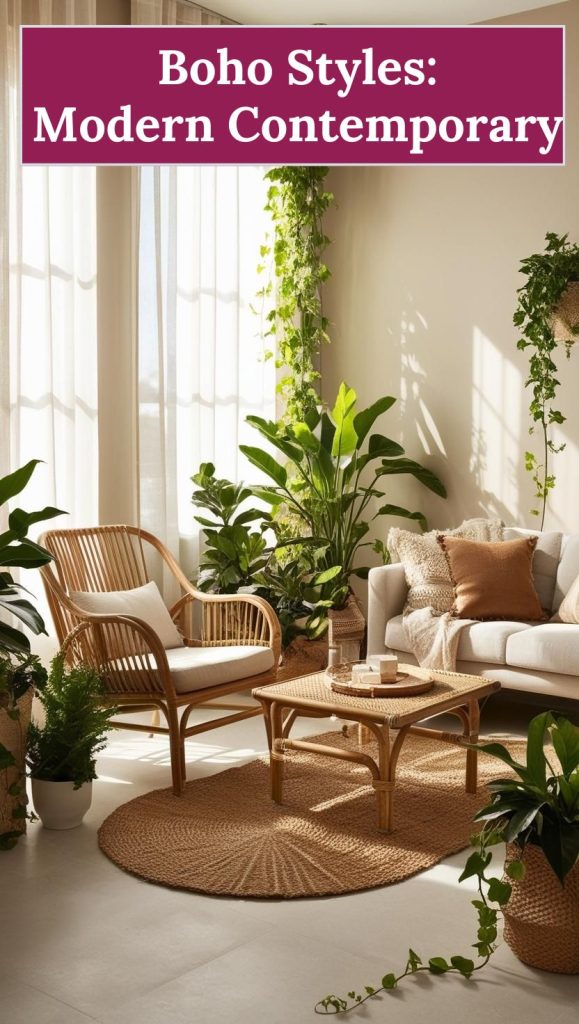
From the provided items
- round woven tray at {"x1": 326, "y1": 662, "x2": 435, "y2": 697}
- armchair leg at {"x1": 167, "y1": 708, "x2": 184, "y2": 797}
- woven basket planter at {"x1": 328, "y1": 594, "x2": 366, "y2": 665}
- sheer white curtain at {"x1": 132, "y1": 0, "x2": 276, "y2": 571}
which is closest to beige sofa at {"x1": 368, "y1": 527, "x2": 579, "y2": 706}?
woven basket planter at {"x1": 328, "y1": 594, "x2": 366, "y2": 665}

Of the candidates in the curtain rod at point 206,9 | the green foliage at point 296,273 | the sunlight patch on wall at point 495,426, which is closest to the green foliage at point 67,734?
the green foliage at point 296,273

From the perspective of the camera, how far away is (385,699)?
11.0 feet

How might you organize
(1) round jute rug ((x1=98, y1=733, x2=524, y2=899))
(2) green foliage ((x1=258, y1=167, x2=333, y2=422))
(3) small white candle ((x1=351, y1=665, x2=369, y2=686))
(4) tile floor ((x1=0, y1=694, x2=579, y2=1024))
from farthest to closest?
(2) green foliage ((x1=258, y1=167, x2=333, y2=422))
(3) small white candle ((x1=351, y1=665, x2=369, y2=686))
(1) round jute rug ((x1=98, y1=733, x2=524, y2=899))
(4) tile floor ((x1=0, y1=694, x2=579, y2=1024))

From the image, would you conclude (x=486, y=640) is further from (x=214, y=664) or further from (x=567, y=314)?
(x=567, y=314)

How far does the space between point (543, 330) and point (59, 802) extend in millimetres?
3025

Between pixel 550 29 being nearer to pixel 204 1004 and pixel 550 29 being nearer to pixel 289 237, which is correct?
pixel 289 237

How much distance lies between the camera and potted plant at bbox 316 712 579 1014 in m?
2.32

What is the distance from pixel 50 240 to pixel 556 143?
94.1 inches

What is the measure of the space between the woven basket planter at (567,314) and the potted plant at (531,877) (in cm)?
277

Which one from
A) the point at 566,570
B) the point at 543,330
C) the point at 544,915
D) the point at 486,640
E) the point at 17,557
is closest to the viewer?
the point at 544,915

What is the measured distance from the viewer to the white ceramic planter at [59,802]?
3244 mm

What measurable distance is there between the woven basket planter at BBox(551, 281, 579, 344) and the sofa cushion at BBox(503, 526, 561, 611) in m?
0.90

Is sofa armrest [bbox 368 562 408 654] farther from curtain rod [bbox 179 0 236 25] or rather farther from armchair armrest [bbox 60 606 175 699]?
curtain rod [bbox 179 0 236 25]

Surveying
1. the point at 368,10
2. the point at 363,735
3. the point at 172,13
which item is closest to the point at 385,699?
the point at 363,735
